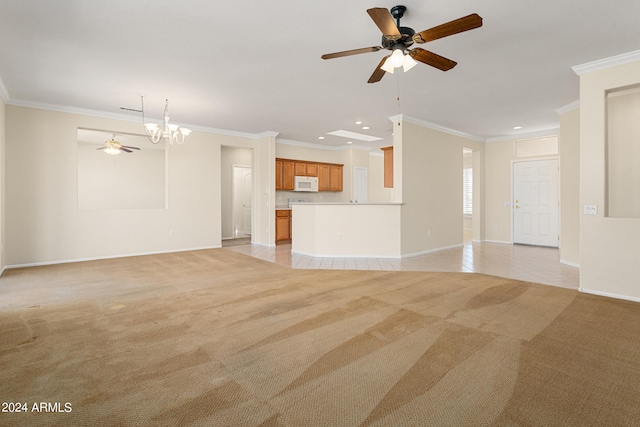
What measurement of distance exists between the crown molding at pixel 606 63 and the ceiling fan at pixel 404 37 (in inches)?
85.5

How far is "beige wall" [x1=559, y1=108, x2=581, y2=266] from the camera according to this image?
5340 mm

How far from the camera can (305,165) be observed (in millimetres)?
8859

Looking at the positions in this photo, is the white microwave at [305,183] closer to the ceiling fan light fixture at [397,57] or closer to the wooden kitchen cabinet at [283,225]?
the wooden kitchen cabinet at [283,225]

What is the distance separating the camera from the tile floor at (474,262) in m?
4.73

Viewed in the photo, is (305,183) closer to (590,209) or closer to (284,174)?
(284,174)

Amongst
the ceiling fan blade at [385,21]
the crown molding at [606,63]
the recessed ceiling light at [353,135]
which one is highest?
the recessed ceiling light at [353,135]

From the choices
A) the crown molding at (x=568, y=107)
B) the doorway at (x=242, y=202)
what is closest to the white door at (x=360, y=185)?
the doorway at (x=242, y=202)

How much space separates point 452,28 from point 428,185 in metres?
4.64

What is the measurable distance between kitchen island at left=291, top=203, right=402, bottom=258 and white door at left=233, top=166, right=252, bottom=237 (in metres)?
4.17

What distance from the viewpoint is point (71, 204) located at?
5.66 m

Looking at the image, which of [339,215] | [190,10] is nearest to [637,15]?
[190,10]

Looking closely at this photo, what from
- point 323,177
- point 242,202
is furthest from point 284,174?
point 242,202

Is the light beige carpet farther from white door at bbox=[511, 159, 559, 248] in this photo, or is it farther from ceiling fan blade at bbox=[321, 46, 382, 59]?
white door at bbox=[511, 159, 559, 248]

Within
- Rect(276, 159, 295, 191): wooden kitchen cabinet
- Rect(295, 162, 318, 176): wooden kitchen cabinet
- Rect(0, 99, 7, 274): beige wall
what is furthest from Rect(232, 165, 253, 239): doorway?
Rect(0, 99, 7, 274): beige wall
